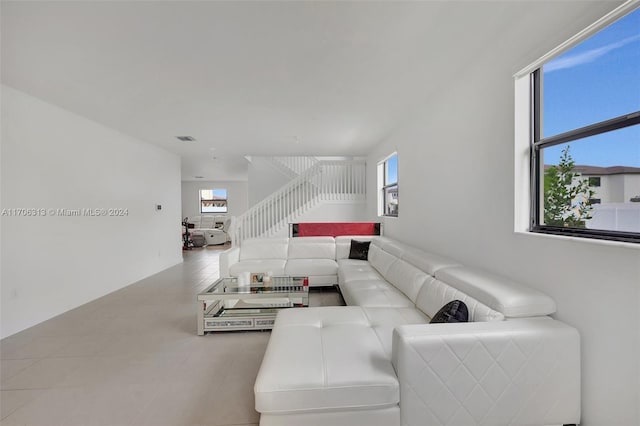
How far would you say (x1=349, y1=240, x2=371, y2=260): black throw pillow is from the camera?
449 cm

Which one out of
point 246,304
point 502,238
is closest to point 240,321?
point 246,304

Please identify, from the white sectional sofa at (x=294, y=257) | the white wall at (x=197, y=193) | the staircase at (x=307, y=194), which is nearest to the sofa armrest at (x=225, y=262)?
the white sectional sofa at (x=294, y=257)

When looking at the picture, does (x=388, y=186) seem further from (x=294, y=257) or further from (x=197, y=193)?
(x=197, y=193)

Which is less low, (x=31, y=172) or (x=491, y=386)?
(x=31, y=172)

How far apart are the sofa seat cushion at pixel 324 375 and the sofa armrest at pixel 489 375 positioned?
0.43ft

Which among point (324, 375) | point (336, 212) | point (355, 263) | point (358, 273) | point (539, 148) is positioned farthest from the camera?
point (336, 212)

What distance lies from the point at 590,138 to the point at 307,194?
550 cm

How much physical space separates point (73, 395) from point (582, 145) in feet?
12.0

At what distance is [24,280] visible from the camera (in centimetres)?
303

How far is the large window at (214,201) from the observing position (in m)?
12.8

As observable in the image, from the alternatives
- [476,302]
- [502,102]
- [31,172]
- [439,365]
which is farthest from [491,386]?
[31,172]

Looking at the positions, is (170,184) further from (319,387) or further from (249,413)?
(319,387)

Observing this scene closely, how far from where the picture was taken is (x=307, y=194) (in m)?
6.72
